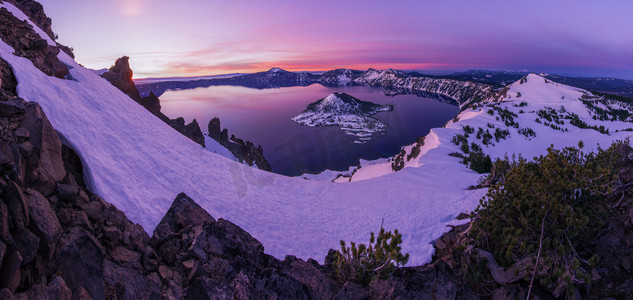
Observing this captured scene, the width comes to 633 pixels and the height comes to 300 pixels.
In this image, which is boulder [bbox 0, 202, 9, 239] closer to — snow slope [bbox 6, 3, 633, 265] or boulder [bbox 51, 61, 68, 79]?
snow slope [bbox 6, 3, 633, 265]

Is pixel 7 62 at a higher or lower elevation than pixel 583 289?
higher

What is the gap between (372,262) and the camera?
5.50 m

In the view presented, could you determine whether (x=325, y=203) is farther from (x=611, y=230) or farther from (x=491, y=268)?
(x=611, y=230)

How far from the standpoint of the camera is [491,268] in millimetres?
5754

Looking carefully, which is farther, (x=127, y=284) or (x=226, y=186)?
(x=226, y=186)

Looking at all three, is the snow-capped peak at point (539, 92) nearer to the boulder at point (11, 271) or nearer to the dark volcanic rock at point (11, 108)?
the dark volcanic rock at point (11, 108)

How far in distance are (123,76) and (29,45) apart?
19275mm

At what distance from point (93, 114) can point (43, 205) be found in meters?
9.78

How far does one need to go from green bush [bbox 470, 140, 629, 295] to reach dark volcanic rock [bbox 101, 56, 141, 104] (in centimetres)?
3177

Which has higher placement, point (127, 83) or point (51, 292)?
point (127, 83)

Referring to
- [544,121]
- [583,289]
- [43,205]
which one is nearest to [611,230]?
[583,289]

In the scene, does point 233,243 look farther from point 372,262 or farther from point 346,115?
point 346,115

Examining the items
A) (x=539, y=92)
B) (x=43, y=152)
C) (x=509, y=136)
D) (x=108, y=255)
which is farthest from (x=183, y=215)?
(x=539, y=92)

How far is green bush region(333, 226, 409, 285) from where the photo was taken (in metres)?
5.25
